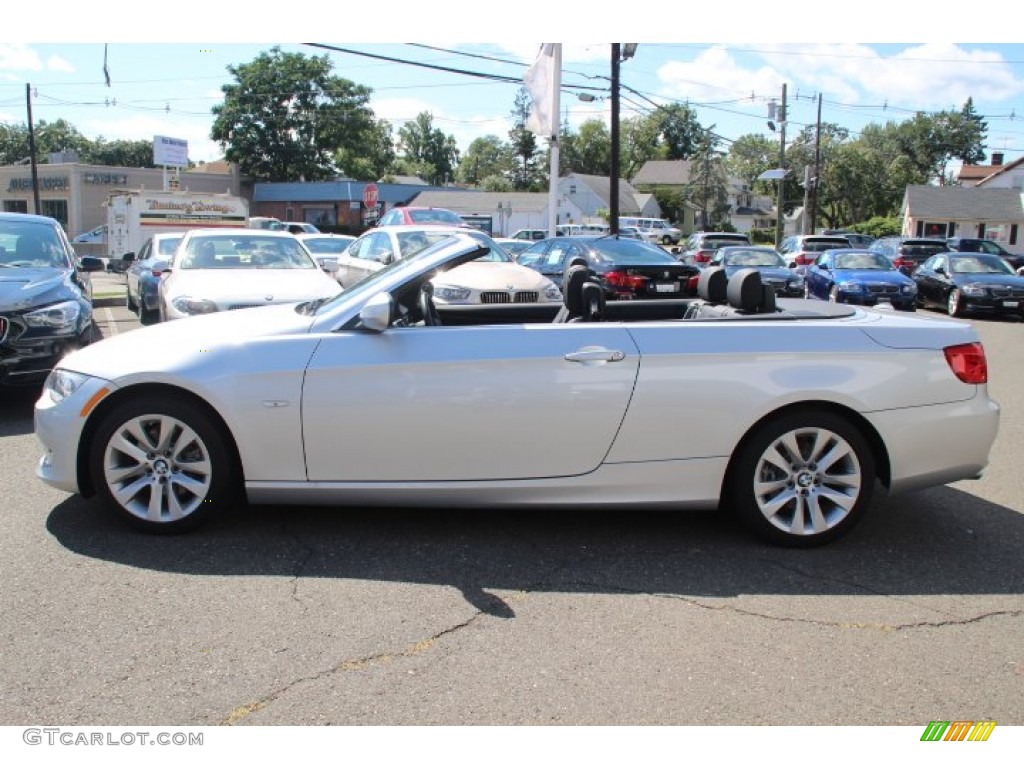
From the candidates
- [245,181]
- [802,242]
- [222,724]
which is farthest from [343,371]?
[245,181]

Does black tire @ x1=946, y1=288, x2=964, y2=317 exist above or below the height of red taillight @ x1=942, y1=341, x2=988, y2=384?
below

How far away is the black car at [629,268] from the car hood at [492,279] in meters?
0.94

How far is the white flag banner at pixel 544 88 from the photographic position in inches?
705

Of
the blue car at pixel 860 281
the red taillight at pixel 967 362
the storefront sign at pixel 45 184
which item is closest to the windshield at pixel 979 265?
the blue car at pixel 860 281

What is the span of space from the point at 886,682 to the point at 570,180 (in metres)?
84.8

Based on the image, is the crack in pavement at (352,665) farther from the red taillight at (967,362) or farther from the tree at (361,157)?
the tree at (361,157)

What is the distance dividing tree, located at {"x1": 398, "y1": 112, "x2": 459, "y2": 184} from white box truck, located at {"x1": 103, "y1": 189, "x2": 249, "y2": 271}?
103 metres

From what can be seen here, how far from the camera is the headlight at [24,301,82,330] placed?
278 inches

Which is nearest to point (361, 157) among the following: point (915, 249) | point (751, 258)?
point (915, 249)

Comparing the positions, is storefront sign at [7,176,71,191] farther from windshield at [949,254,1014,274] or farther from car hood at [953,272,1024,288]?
car hood at [953,272,1024,288]

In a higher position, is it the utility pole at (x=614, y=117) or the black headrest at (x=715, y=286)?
the utility pole at (x=614, y=117)

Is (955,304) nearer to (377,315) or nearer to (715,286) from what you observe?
(715,286)

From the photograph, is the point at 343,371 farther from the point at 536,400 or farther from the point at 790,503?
the point at 790,503

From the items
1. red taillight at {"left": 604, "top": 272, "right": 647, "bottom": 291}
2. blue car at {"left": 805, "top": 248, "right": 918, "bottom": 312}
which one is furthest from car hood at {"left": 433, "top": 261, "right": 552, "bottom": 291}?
blue car at {"left": 805, "top": 248, "right": 918, "bottom": 312}
